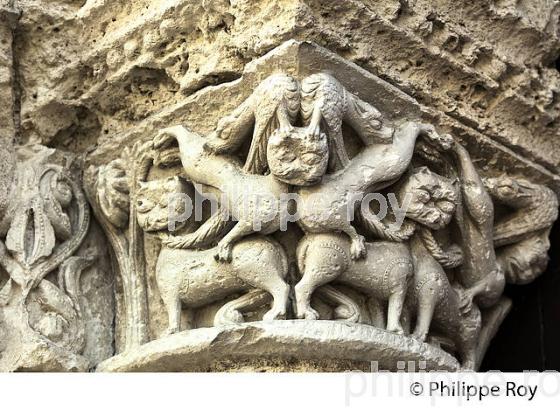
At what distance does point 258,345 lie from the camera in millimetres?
2305

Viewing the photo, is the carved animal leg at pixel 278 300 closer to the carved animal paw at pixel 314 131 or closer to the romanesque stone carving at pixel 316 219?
the romanesque stone carving at pixel 316 219

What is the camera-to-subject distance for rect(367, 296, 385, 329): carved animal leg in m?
2.41

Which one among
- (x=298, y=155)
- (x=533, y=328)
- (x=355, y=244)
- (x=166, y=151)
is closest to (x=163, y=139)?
(x=166, y=151)

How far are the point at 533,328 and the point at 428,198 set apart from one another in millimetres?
484

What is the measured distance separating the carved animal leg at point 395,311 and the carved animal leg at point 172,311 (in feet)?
1.27

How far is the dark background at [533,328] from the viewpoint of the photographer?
2.74 m

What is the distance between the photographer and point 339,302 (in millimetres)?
2383

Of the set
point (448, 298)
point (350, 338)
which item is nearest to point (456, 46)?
point (448, 298)

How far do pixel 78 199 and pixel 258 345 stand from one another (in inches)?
22.5

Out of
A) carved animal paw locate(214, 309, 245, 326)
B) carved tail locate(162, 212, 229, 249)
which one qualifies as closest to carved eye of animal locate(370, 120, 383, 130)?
carved tail locate(162, 212, 229, 249)

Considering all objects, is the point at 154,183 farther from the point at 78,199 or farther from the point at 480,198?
the point at 480,198

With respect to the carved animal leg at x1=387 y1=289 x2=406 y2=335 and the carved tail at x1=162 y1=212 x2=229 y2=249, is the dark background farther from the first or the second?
the carved tail at x1=162 y1=212 x2=229 y2=249

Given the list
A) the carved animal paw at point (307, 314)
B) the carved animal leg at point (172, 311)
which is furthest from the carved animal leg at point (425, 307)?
the carved animal leg at point (172, 311)
